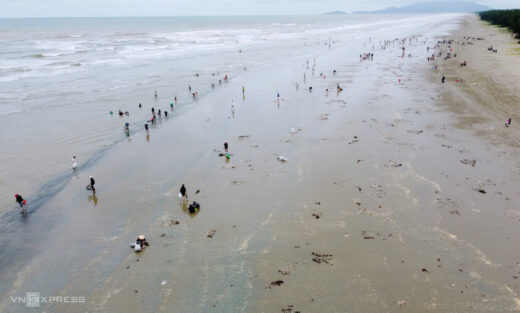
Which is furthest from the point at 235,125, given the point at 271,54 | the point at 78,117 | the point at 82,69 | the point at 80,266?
the point at 271,54

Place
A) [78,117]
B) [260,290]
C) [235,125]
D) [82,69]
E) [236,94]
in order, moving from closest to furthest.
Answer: [260,290], [235,125], [78,117], [236,94], [82,69]

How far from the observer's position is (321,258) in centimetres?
1666

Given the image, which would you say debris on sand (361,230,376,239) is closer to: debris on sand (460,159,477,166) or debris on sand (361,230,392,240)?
debris on sand (361,230,392,240)

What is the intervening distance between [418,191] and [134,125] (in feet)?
94.4

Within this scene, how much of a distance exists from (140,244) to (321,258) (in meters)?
9.38

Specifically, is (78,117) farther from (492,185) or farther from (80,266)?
(492,185)

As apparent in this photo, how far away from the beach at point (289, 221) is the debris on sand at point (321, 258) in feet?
0.33

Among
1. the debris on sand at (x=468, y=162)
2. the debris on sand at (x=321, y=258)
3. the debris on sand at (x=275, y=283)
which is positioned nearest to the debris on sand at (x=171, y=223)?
the debris on sand at (x=275, y=283)

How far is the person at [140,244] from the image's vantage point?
56.4ft

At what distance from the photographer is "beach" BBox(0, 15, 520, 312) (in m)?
14.8

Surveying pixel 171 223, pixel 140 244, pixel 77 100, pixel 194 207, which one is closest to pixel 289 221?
pixel 194 207

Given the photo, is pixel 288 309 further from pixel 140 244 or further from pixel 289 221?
pixel 140 244

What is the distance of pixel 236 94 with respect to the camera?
48562 mm

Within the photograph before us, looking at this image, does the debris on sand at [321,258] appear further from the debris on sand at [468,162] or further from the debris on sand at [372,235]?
the debris on sand at [468,162]
